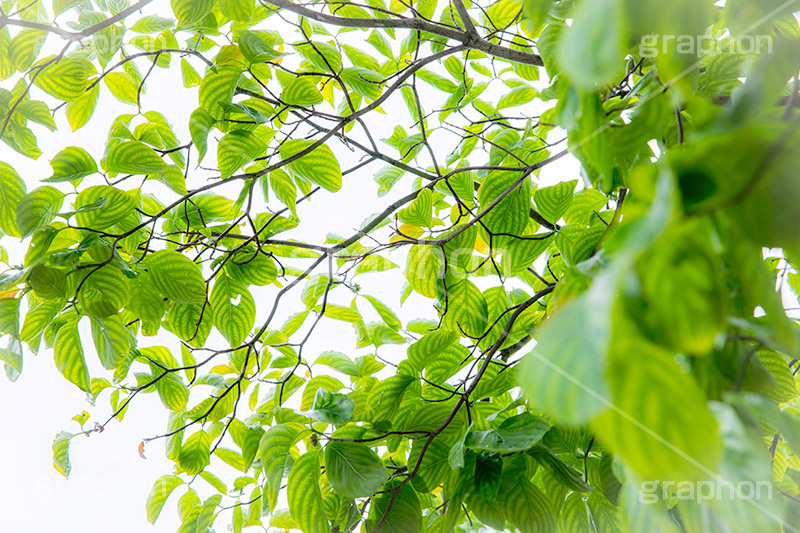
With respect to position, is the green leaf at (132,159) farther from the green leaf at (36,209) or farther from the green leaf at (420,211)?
the green leaf at (420,211)

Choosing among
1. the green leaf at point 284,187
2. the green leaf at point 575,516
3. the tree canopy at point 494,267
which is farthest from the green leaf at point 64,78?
the green leaf at point 575,516

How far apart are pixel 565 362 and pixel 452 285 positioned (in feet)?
1.48

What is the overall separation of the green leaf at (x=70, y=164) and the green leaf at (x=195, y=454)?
1.12ft

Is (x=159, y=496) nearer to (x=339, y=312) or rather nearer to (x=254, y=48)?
(x=339, y=312)

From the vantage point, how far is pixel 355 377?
2.39 ft

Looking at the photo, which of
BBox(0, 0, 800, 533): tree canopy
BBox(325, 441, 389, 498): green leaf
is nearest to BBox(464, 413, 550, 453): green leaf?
BBox(0, 0, 800, 533): tree canopy

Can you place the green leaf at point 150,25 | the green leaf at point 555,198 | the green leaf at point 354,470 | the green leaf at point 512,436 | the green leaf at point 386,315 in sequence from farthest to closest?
the green leaf at point 386,315
the green leaf at point 150,25
the green leaf at point 555,198
the green leaf at point 354,470
the green leaf at point 512,436

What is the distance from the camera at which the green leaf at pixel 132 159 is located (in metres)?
0.47

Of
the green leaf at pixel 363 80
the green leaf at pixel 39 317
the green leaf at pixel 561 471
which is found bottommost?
the green leaf at pixel 561 471

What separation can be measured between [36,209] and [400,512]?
1.47 ft

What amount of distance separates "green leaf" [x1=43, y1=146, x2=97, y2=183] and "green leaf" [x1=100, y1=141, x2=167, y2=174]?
2 cm

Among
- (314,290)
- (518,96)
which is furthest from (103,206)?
(518,96)

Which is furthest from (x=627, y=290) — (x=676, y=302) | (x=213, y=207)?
(x=213, y=207)

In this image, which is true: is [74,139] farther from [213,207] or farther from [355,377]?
[355,377]
